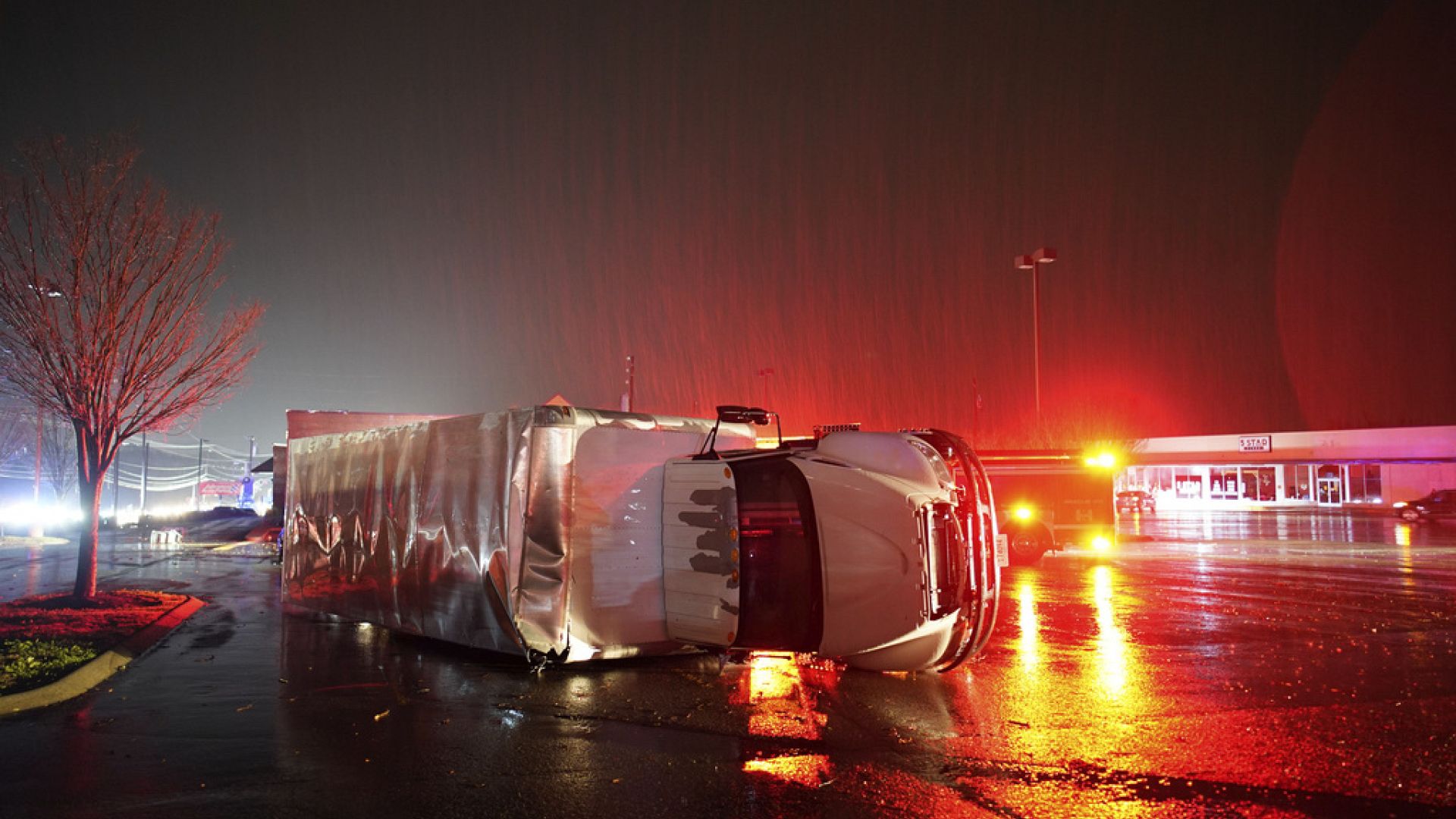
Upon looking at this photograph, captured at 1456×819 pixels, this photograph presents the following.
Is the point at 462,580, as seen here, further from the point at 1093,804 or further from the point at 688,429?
the point at 1093,804

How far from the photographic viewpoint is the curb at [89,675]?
6867 mm

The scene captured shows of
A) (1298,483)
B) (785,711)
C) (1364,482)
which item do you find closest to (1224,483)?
(1298,483)

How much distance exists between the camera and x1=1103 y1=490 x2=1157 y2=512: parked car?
47750 mm

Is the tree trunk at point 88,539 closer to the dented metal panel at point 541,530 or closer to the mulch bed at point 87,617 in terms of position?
the mulch bed at point 87,617

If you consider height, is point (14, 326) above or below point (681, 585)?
above

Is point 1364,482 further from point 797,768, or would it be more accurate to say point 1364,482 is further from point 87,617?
point 87,617

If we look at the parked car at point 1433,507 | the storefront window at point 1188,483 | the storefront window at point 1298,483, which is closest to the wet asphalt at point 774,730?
the parked car at point 1433,507

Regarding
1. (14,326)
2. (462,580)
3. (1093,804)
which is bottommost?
(1093,804)

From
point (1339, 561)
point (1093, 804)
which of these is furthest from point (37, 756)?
point (1339, 561)

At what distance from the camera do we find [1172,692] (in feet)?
23.9

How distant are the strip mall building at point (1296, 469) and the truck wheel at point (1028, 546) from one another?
93.3ft

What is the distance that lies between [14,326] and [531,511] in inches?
307

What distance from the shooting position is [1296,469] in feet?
183

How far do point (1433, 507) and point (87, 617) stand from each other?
43.9 m
